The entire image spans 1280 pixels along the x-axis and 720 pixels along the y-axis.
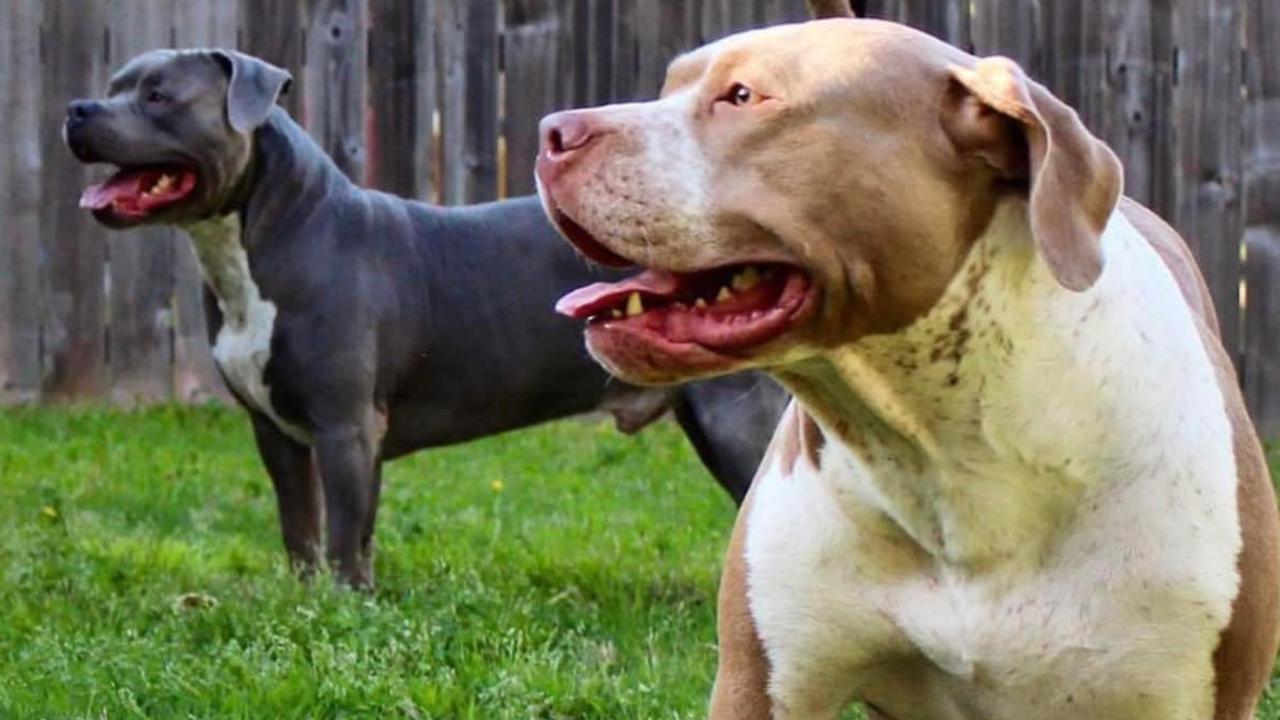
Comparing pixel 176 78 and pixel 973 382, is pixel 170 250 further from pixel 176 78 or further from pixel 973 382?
pixel 973 382

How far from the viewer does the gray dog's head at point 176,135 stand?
6836 millimetres

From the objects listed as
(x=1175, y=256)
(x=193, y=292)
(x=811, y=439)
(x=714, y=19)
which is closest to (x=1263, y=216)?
(x=714, y=19)

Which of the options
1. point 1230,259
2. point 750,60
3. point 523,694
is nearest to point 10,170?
point 1230,259

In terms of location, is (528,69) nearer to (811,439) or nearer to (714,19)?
(714,19)

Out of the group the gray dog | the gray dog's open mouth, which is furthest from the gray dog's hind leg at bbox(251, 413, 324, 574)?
the gray dog's open mouth

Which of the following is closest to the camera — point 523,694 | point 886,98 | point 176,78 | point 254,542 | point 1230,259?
point 886,98

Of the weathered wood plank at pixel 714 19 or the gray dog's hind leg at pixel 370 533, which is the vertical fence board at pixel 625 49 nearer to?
the weathered wood plank at pixel 714 19

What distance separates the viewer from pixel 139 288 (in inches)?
399

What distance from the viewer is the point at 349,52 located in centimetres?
1002

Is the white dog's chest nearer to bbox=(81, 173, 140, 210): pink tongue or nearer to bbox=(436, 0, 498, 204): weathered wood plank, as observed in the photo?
bbox=(81, 173, 140, 210): pink tongue

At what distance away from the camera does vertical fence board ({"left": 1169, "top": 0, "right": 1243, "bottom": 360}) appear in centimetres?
977

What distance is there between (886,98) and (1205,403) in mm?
747

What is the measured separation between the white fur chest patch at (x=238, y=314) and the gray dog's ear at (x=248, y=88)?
0.30 m

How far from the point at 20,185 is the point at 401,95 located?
67.0 inches
